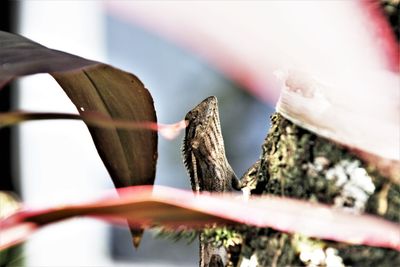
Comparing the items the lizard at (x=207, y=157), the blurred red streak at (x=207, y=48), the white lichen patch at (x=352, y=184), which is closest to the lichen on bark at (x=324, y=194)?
the white lichen patch at (x=352, y=184)

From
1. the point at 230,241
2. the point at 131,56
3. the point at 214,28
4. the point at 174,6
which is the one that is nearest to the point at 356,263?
the point at 230,241

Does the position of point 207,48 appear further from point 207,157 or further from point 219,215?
point 219,215

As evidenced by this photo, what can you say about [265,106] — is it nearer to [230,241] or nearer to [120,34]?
[120,34]

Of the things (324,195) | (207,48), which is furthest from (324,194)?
(207,48)

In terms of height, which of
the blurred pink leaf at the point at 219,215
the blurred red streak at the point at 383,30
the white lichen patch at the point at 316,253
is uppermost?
the blurred red streak at the point at 383,30

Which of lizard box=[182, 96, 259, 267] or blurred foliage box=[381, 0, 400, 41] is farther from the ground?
blurred foliage box=[381, 0, 400, 41]

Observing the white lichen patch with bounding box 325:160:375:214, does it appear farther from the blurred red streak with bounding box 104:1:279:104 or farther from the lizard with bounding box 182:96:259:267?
the blurred red streak with bounding box 104:1:279:104

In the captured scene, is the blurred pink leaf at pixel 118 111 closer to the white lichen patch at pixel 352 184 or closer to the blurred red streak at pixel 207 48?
the white lichen patch at pixel 352 184

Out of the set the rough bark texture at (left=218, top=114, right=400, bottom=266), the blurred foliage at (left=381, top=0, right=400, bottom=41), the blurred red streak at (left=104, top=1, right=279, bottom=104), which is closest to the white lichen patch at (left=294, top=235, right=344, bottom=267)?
the rough bark texture at (left=218, top=114, right=400, bottom=266)
